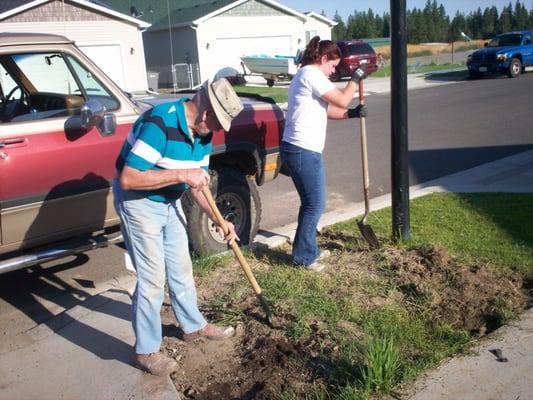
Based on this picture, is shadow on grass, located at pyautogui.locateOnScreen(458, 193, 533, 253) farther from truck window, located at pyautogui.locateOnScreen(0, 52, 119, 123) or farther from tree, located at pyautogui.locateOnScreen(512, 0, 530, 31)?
tree, located at pyautogui.locateOnScreen(512, 0, 530, 31)

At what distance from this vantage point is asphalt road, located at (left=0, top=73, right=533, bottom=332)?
16.0 ft

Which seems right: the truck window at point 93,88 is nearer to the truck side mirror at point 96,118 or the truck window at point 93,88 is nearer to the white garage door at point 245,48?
the truck side mirror at point 96,118

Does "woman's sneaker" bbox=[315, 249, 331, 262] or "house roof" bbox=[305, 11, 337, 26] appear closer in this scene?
"woman's sneaker" bbox=[315, 249, 331, 262]

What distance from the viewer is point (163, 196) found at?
3367 millimetres

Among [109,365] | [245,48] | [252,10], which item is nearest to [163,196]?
[109,365]

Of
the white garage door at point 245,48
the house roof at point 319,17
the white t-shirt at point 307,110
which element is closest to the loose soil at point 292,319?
the white t-shirt at point 307,110

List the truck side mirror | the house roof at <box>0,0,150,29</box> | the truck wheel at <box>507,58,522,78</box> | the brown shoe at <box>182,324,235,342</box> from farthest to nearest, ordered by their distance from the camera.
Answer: the truck wheel at <box>507,58,522,78</box>, the house roof at <box>0,0,150,29</box>, the truck side mirror, the brown shoe at <box>182,324,235,342</box>

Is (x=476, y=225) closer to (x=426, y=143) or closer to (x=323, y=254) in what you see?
(x=323, y=254)

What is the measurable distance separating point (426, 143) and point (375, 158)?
Result: 5.54 ft

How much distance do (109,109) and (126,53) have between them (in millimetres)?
22810

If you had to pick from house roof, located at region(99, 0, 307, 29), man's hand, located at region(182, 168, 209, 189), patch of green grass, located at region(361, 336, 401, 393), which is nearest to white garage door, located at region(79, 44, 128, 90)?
house roof, located at region(99, 0, 307, 29)

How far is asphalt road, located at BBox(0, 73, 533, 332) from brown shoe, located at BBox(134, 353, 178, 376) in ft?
3.88

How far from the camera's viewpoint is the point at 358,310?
4.01 m

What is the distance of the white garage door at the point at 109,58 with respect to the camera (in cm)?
2527
